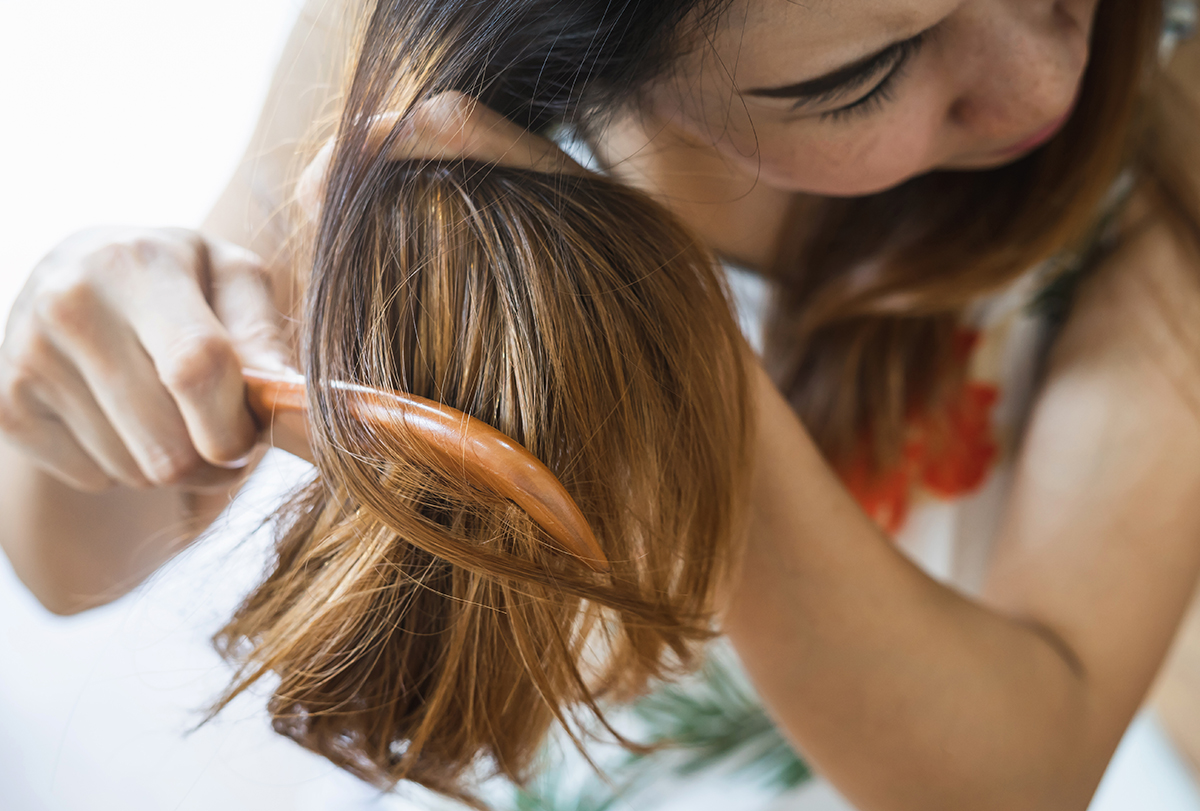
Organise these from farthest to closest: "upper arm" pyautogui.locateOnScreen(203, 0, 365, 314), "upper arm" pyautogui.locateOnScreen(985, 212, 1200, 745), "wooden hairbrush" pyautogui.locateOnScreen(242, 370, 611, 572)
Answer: "upper arm" pyautogui.locateOnScreen(985, 212, 1200, 745)
"upper arm" pyautogui.locateOnScreen(203, 0, 365, 314)
"wooden hairbrush" pyautogui.locateOnScreen(242, 370, 611, 572)

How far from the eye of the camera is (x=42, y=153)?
34 centimetres

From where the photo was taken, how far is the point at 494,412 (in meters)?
0.27

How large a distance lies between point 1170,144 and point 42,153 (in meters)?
0.70

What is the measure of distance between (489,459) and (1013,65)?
29 cm

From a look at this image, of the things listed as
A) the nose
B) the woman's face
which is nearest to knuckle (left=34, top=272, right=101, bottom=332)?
the woman's face

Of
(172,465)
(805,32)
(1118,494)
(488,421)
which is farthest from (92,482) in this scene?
(1118,494)

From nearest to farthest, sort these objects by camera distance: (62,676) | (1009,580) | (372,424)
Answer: (372,424) < (62,676) < (1009,580)

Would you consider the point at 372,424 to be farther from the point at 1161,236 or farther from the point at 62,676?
the point at 1161,236

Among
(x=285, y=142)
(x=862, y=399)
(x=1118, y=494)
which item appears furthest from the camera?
(x=862, y=399)

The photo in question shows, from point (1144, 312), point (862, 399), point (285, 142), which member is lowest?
point (862, 399)

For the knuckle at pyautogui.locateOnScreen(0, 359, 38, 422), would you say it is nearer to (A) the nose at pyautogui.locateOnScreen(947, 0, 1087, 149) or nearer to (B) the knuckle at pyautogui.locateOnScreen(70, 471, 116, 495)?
(B) the knuckle at pyautogui.locateOnScreen(70, 471, 116, 495)

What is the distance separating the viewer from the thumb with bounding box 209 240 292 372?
31cm

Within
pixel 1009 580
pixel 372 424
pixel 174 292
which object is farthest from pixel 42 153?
pixel 1009 580

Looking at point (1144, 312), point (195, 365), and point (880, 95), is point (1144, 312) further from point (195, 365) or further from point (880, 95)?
point (195, 365)
